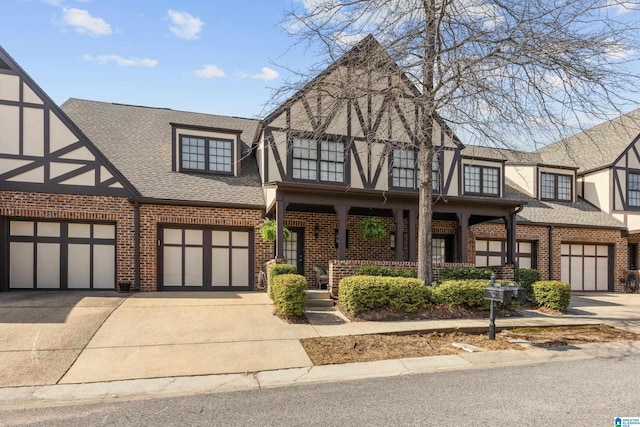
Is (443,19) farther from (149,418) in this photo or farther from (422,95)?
(149,418)

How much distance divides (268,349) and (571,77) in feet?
27.9

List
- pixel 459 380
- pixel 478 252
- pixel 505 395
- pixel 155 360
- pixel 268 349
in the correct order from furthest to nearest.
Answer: pixel 478 252, pixel 268 349, pixel 155 360, pixel 459 380, pixel 505 395

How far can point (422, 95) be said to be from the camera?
9930 millimetres

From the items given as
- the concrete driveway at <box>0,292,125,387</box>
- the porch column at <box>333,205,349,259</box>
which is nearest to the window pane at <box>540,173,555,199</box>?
the porch column at <box>333,205,349,259</box>

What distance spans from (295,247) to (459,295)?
6180 millimetres

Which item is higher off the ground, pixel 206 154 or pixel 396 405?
pixel 206 154

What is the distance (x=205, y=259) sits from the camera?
12.8 metres

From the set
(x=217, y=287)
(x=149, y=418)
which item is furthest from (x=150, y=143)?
(x=149, y=418)

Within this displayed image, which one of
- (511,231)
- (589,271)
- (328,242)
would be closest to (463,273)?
(511,231)

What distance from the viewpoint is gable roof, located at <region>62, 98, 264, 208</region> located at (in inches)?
499

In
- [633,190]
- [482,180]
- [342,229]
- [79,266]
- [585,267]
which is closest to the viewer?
[342,229]

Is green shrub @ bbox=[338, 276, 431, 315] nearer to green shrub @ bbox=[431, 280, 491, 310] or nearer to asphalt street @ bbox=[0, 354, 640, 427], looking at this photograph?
green shrub @ bbox=[431, 280, 491, 310]

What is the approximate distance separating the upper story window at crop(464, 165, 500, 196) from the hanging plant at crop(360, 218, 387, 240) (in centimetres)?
513

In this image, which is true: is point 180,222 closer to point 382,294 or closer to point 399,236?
point 382,294
